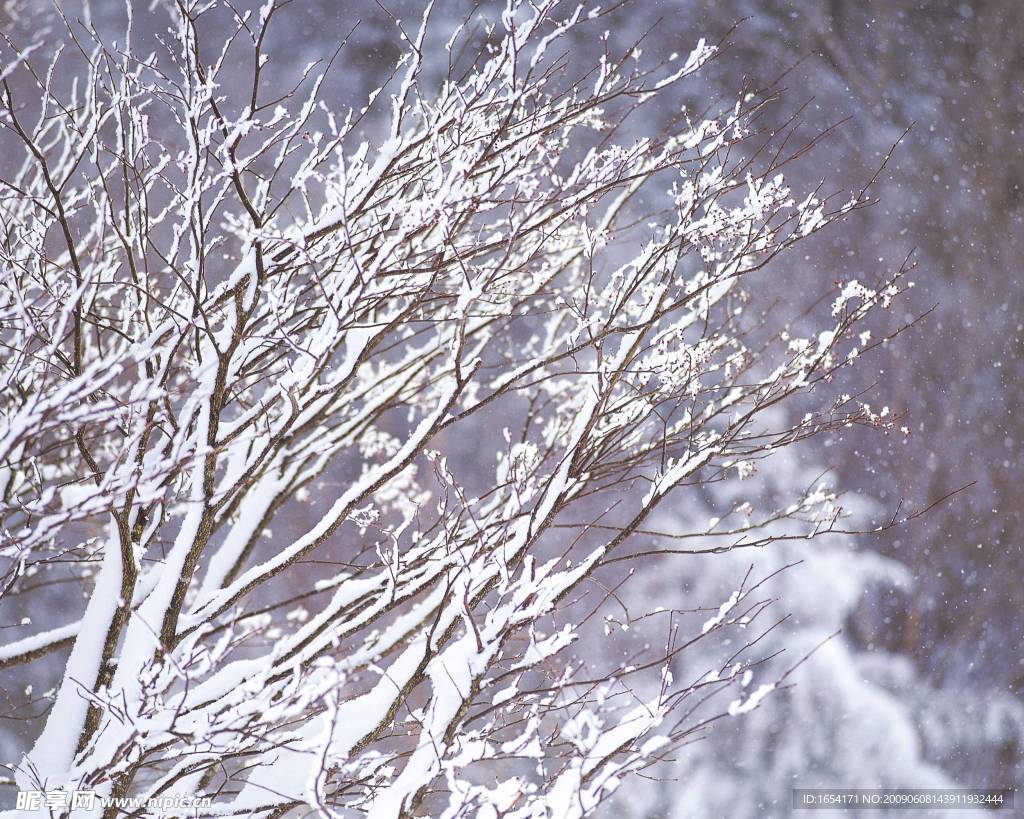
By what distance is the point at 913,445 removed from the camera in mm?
10195

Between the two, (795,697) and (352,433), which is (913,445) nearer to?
(795,697)

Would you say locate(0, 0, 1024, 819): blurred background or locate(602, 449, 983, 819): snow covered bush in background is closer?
locate(0, 0, 1024, 819): blurred background

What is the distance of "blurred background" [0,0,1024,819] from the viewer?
9367 millimetres

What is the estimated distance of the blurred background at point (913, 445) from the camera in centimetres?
937

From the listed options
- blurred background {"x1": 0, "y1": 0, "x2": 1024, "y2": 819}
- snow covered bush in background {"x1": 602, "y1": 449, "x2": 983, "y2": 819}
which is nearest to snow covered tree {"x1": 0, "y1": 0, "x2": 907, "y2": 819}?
blurred background {"x1": 0, "y1": 0, "x2": 1024, "y2": 819}

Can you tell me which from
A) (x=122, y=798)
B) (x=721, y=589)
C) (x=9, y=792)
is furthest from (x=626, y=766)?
(x=9, y=792)

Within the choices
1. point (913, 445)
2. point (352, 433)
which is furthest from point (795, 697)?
point (352, 433)

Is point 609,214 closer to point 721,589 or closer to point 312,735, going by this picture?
point 312,735

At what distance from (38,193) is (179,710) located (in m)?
3.70

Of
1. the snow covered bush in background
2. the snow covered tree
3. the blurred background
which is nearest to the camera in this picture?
the snow covered tree

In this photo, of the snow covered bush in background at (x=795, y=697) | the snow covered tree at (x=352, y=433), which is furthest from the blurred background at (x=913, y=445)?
the snow covered tree at (x=352, y=433)

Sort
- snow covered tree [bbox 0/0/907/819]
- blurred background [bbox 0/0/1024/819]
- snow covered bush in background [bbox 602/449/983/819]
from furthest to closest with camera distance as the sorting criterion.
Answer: snow covered bush in background [bbox 602/449/983/819] → blurred background [bbox 0/0/1024/819] → snow covered tree [bbox 0/0/907/819]

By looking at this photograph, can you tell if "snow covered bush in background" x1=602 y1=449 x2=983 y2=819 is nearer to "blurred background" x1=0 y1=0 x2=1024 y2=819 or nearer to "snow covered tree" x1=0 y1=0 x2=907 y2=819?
"blurred background" x1=0 y1=0 x2=1024 y2=819

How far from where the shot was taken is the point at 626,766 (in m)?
1.96
